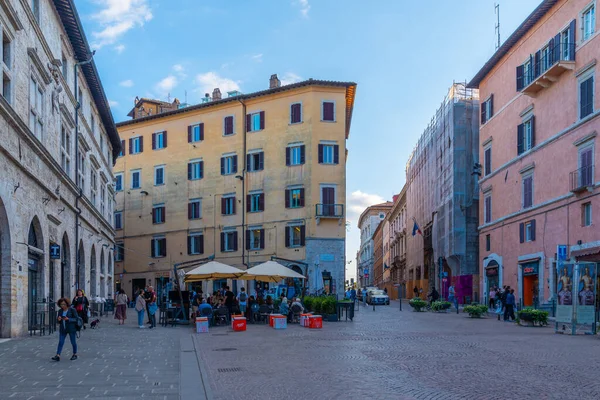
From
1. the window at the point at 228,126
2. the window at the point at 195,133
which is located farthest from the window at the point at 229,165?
the window at the point at 195,133

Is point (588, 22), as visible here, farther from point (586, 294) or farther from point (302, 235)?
point (302, 235)

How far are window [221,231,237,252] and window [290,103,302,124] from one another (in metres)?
9.28

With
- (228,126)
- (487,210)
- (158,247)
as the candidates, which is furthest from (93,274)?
(487,210)

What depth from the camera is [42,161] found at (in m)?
22.0

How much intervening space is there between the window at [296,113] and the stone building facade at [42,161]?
15780 mm

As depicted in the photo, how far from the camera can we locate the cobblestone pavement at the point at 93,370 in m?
10.0

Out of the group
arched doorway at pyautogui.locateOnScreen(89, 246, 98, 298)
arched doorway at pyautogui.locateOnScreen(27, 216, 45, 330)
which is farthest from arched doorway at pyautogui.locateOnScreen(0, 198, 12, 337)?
arched doorway at pyautogui.locateOnScreen(89, 246, 98, 298)

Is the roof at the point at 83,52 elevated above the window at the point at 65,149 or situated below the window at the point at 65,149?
above

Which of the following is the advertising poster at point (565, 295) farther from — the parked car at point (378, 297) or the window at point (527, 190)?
the parked car at point (378, 297)

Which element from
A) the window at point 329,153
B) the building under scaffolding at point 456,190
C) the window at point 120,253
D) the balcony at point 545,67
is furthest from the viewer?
the window at point 120,253

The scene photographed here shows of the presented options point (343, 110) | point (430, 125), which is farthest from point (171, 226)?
point (430, 125)

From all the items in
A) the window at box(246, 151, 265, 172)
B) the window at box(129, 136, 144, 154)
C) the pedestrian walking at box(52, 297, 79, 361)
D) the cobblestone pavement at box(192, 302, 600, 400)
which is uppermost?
the window at box(129, 136, 144, 154)

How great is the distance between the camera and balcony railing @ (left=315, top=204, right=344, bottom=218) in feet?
152

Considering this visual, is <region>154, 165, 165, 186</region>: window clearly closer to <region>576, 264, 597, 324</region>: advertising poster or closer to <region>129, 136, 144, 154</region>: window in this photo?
<region>129, 136, 144, 154</region>: window
